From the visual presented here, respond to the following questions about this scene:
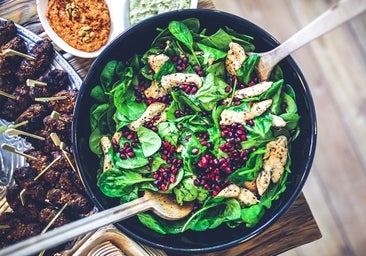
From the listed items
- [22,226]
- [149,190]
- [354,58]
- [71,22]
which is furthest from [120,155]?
[354,58]

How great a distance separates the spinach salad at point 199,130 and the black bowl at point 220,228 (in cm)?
2

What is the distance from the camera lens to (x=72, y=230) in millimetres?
1333

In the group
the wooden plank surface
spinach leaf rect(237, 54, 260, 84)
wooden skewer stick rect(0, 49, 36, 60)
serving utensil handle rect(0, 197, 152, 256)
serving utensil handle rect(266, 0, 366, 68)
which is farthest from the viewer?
the wooden plank surface

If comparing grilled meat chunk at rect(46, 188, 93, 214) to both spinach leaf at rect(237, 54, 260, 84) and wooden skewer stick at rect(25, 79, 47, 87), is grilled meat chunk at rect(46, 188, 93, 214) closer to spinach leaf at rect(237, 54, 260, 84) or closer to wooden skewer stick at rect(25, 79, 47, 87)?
wooden skewer stick at rect(25, 79, 47, 87)

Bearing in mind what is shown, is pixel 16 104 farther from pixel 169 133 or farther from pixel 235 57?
pixel 235 57

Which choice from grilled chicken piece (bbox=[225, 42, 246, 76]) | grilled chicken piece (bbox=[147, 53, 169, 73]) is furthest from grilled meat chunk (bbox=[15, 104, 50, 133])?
grilled chicken piece (bbox=[225, 42, 246, 76])

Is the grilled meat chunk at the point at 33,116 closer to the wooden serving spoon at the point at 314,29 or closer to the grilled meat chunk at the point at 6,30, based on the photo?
the grilled meat chunk at the point at 6,30

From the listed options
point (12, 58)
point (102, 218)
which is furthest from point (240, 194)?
point (12, 58)

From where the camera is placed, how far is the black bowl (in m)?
1.71

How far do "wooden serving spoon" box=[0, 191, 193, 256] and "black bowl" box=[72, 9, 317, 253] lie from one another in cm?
9

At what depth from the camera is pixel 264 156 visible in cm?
174

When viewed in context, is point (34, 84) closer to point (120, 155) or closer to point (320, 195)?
point (120, 155)

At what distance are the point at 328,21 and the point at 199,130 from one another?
1.67 feet

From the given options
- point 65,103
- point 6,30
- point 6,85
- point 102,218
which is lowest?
point 102,218
